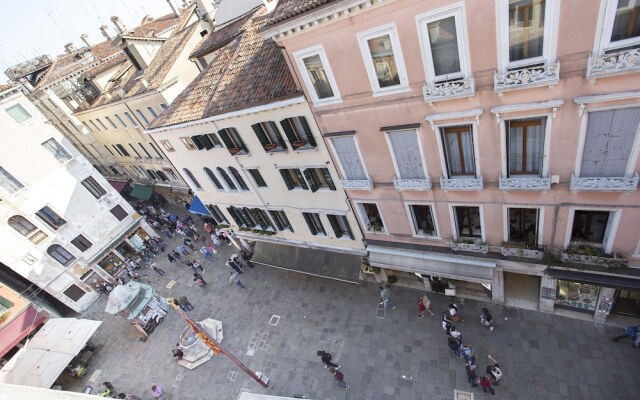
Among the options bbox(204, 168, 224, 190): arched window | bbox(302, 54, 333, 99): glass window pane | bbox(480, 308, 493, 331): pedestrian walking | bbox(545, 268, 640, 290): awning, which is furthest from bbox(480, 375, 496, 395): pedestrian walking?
bbox(204, 168, 224, 190): arched window

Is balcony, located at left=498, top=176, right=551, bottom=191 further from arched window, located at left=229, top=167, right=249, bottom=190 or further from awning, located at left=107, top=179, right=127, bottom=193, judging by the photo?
awning, located at left=107, top=179, right=127, bottom=193

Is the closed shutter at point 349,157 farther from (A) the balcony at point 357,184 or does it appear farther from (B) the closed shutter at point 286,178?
(B) the closed shutter at point 286,178

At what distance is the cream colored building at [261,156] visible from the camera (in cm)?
1545

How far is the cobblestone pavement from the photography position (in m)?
13.9

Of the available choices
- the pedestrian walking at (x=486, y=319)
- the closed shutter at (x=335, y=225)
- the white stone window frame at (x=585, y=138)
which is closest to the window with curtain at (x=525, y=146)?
the white stone window frame at (x=585, y=138)

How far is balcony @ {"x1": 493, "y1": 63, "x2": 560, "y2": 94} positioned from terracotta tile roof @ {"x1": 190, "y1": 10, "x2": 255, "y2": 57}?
15.6 metres

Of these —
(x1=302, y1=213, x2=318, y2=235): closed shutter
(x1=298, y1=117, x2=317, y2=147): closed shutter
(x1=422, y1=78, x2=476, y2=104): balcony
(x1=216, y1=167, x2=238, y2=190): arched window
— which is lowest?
(x1=302, y1=213, x2=318, y2=235): closed shutter

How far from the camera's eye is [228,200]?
23203 millimetres

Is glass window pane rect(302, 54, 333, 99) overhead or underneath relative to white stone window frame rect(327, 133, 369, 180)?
overhead

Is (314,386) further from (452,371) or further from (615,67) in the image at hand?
(615,67)

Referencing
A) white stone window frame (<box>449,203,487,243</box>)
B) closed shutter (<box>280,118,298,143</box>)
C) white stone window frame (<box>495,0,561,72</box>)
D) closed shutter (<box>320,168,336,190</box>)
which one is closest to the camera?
white stone window frame (<box>495,0,561,72</box>)

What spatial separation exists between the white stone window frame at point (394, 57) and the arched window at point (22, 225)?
30708mm

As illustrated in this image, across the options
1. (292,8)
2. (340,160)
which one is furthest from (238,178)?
(292,8)

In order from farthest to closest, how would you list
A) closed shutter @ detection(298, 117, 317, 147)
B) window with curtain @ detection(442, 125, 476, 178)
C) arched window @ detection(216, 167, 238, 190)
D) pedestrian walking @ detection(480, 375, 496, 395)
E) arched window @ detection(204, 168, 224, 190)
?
1. arched window @ detection(204, 168, 224, 190)
2. arched window @ detection(216, 167, 238, 190)
3. closed shutter @ detection(298, 117, 317, 147)
4. pedestrian walking @ detection(480, 375, 496, 395)
5. window with curtain @ detection(442, 125, 476, 178)
